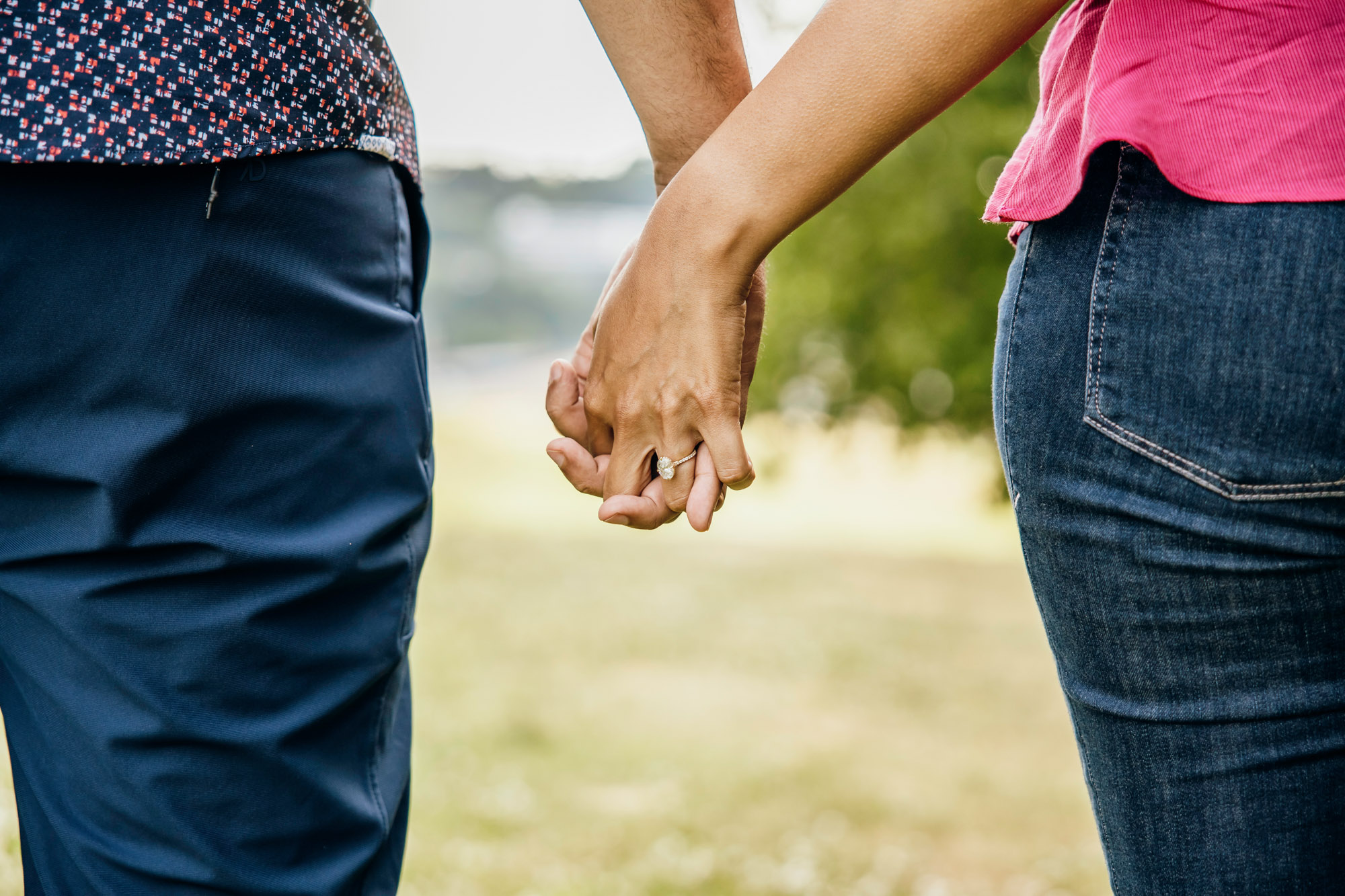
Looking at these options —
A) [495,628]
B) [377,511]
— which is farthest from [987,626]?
[377,511]

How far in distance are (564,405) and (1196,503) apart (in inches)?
32.2

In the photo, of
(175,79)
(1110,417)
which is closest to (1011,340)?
(1110,417)

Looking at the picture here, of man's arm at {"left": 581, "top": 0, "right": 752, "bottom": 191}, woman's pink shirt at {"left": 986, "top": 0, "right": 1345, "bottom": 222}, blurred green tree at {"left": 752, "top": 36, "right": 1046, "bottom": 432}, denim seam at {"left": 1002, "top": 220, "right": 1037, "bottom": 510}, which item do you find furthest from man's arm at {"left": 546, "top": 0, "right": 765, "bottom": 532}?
blurred green tree at {"left": 752, "top": 36, "right": 1046, "bottom": 432}

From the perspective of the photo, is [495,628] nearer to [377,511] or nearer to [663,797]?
[663,797]

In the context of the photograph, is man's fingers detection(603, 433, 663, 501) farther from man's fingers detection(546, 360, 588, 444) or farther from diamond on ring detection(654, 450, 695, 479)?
man's fingers detection(546, 360, 588, 444)

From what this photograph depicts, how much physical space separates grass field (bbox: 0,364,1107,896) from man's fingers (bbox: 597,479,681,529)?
2292 millimetres

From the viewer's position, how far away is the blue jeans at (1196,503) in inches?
30.6

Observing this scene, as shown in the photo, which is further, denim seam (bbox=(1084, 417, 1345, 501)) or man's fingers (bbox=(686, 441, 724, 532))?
man's fingers (bbox=(686, 441, 724, 532))

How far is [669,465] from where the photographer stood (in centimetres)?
123

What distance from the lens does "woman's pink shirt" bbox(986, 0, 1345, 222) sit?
2.54 ft

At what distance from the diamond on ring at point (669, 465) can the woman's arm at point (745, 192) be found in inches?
0.7

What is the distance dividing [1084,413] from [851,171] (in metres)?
0.32

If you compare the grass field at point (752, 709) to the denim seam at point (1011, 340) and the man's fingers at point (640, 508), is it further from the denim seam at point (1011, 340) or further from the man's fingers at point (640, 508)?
the denim seam at point (1011, 340)

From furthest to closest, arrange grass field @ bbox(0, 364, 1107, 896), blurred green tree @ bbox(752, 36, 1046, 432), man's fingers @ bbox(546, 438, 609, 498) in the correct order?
blurred green tree @ bbox(752, 36, 1046, 432)
grass field @ bbox(0, 364, 1107, 896)
man's fingers @ bbox(546, 438, 609, 498)
